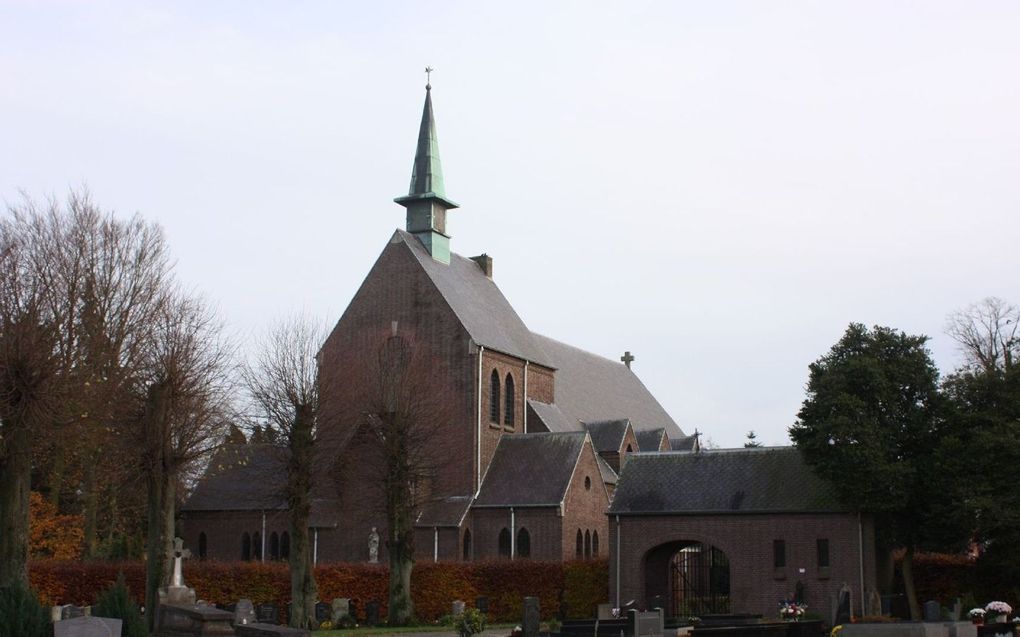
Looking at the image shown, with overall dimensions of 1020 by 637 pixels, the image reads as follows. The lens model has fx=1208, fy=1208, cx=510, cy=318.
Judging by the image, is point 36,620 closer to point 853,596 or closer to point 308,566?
point 308,566

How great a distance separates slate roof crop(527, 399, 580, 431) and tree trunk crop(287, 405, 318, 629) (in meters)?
19.8

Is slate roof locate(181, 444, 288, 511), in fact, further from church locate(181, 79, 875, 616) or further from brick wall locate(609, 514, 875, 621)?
brick wall locate(609, 514, 875, 621)

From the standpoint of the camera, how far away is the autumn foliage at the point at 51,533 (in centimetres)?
5369

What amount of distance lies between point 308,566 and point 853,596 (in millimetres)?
20263

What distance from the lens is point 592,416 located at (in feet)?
236

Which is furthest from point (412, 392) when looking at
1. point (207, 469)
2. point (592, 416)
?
point (592, 416)

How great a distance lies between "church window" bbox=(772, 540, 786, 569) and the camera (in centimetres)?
4766

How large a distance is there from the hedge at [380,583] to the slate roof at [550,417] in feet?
40.7

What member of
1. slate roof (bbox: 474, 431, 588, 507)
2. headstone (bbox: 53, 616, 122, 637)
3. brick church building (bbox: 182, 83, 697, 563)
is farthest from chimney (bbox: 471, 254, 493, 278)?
headstone (bbox: 53, 616, 122, 637)

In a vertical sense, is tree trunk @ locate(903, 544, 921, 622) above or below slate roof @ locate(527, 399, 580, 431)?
below

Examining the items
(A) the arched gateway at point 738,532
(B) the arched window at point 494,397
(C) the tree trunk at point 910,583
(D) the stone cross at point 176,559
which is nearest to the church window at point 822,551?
(A) the arched gateway at point 738,532

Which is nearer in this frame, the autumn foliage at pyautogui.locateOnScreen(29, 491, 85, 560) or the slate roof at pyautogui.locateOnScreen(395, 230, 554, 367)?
the autumn foliage at pyautogui.locateOnScreen(29, 491, 85, 560)

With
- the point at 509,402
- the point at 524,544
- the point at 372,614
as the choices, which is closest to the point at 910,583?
the point at 524,544

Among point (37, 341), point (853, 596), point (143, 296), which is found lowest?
point (853, 596)
